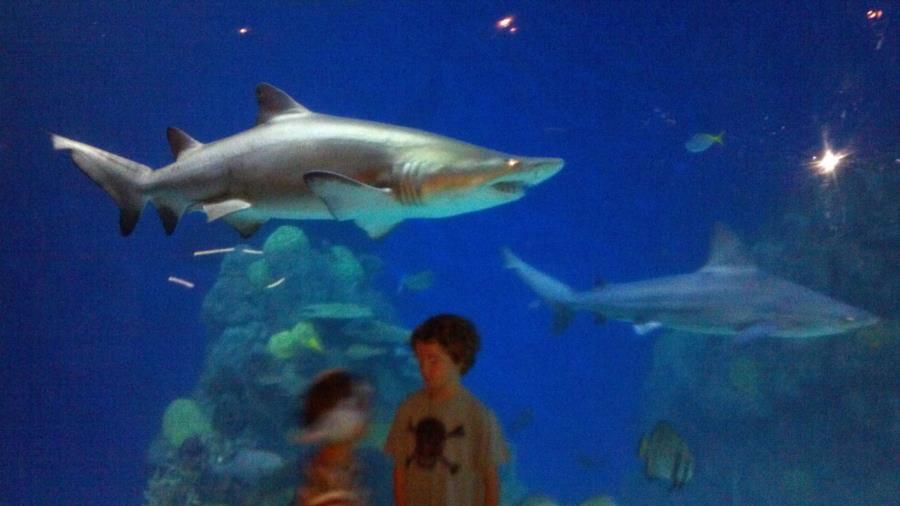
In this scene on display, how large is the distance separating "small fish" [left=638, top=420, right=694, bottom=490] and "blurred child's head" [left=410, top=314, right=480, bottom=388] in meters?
3.10

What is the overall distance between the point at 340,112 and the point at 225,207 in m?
13.3

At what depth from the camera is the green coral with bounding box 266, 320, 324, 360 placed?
7.54 metres

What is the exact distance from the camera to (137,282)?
50.9 ft

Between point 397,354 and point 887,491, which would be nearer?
point 397,354

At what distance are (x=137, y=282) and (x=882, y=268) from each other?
16103mm

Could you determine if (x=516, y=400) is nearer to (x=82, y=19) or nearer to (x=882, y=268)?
(x=882, y=268)

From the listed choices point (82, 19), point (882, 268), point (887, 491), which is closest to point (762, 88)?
point (882, 268)

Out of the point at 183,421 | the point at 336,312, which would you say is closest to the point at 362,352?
the point at 336,312

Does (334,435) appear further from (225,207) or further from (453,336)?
(225,207)

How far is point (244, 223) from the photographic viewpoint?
10.7 feet

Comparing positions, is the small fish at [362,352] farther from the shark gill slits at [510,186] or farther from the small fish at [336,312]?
the shark gill slits at [510,186]

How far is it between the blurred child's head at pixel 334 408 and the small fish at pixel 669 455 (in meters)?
3.63

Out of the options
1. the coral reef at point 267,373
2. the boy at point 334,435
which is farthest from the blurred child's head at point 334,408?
the coral reef at point 267,373

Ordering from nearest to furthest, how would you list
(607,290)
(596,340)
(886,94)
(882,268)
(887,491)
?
1. (607,290)
2. (887,491)
3. (882,268)
4. (886,94)
5. (596,340)
